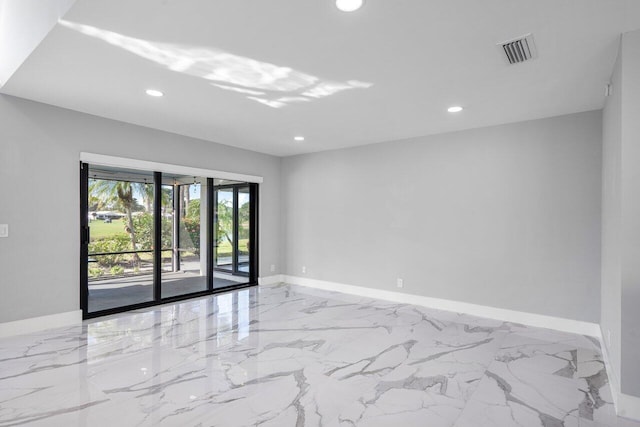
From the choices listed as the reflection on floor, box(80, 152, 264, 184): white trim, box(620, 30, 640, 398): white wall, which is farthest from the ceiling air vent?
the reflection on floor

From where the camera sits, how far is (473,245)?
15.2 feet

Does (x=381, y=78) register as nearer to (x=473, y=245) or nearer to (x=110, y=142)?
(x=473, y=245)

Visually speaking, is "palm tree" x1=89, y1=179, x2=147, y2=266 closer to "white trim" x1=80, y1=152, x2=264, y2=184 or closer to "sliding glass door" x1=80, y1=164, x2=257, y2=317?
"sliding glass door" x1=80, y1=164, x2=257, y2=317

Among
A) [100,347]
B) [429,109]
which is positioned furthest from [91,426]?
[429,109]

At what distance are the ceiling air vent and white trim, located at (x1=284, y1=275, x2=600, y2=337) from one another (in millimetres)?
3072

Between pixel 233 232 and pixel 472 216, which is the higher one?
pixel 472 216

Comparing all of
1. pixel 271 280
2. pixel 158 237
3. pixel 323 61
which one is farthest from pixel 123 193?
pixel 323 61

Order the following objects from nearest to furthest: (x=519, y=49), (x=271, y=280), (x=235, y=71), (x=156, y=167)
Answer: (x=519, y=49) < (x=235, y=71) < (x=156, y=167) < (x=271, y=280)

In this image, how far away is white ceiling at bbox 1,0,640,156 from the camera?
2.07 m

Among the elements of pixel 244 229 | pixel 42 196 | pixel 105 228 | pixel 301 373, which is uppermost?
pixel 42 196

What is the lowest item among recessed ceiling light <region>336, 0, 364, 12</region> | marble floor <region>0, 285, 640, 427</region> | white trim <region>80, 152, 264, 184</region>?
marble floor <region>0, 285, 640, 427</region>

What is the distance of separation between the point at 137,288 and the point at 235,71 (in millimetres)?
4095

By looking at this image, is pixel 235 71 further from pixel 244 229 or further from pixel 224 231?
pixel 244 229

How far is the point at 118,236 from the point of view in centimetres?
470
